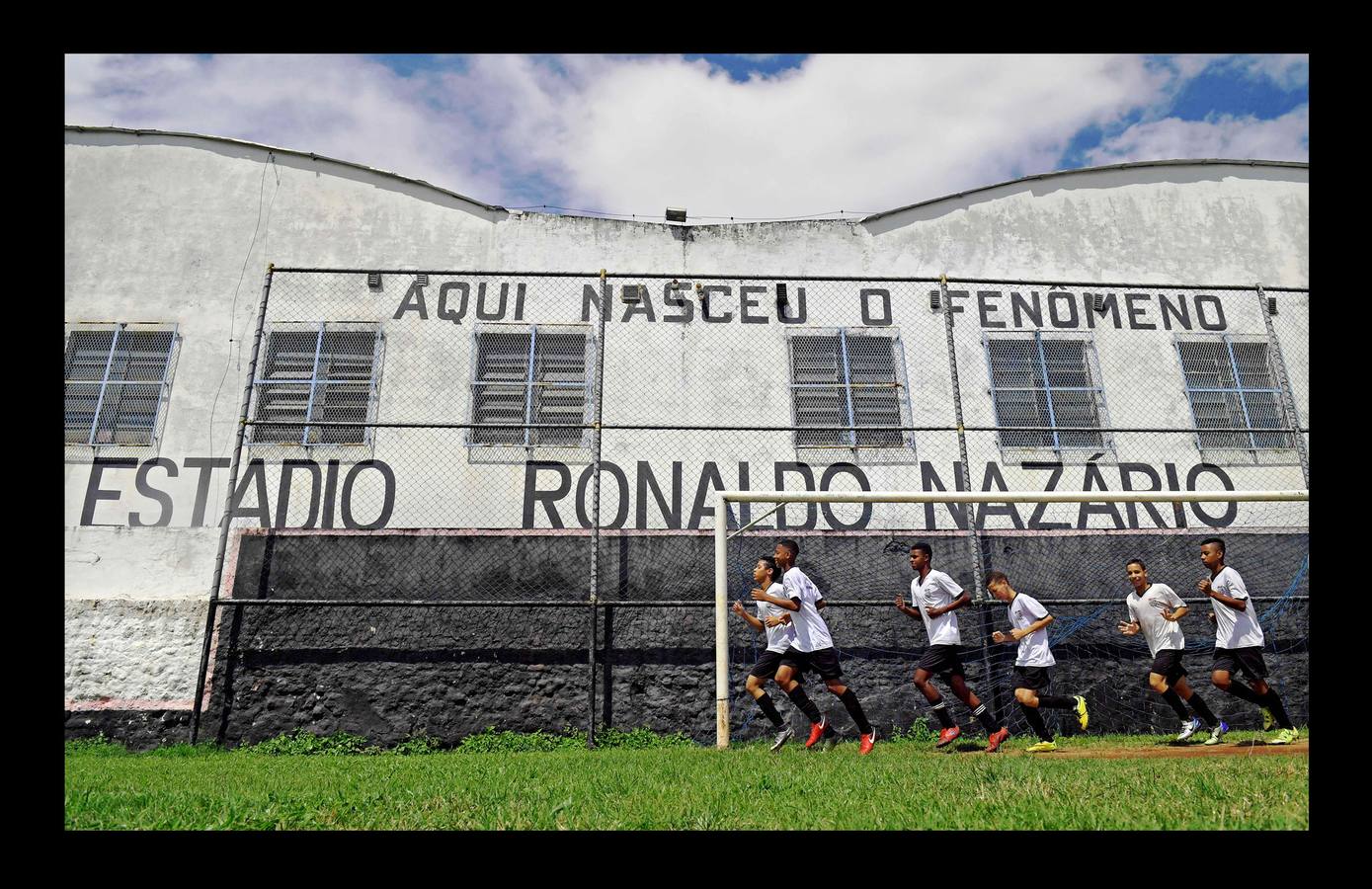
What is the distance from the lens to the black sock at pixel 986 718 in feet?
24.7

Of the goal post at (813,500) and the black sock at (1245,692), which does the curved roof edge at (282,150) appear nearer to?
the goal post at (813,500)

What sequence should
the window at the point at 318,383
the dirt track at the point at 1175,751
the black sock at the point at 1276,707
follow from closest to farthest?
the dirt track at the point at 1175,751, the black sock at the point at 1276,707, the window at the point at 318,383

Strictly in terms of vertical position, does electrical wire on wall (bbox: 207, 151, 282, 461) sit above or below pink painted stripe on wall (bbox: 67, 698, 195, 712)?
above

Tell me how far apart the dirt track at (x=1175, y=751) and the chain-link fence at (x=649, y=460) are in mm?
1240

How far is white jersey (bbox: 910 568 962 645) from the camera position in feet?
25.1

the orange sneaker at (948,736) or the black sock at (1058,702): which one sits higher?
the black sock at (1058,702)

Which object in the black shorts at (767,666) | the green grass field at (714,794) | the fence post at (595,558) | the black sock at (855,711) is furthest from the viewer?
the fence post at (595,558)

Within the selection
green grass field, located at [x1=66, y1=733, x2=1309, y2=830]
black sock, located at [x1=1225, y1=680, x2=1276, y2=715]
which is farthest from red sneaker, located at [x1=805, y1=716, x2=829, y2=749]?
black sock, located at [x1=1225, y1=680, x2=1276, y2=715]

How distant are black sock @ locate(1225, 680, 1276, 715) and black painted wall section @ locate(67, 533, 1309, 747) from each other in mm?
1151

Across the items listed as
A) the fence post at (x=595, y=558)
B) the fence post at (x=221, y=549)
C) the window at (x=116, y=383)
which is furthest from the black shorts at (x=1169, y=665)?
the window at (x=116, y=383)

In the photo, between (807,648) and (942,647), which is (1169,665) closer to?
(942,647)

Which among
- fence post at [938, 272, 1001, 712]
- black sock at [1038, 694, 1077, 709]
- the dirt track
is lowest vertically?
the dirt track

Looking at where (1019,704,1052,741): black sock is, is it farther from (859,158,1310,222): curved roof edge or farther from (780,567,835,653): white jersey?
(859,158,1310,222): curved roof edge
